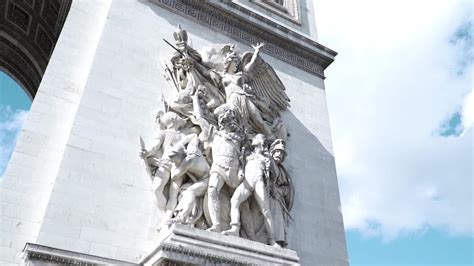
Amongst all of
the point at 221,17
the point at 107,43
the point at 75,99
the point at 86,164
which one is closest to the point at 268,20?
the point at 221,17

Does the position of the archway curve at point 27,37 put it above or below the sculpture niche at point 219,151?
above

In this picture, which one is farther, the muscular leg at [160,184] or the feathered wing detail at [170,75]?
the feathered wing detail at [170,75]

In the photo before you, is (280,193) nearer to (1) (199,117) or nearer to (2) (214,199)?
(2) (214,199)

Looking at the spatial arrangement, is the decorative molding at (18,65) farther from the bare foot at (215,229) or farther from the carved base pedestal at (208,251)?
the carved base pedestal at (208,251)

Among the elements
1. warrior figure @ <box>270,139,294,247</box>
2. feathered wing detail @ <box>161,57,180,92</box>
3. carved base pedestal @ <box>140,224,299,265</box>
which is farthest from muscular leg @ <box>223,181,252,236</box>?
feathered wing detail @ <box>161,57,180,92</box>

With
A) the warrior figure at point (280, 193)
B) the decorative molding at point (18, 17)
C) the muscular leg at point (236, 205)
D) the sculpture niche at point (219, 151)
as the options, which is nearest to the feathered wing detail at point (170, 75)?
the sculpture niche at point (219, 151)

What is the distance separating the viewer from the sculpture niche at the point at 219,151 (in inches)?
298

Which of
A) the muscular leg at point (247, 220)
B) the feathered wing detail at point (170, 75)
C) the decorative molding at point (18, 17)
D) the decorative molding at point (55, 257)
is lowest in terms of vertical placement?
the decorative molding at point (55, 257)

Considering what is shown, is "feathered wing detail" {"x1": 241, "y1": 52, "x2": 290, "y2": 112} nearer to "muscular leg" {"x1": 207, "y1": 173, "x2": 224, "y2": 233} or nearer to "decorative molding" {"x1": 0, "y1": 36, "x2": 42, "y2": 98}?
"muscular leg" {"x1": 207, "y1": 173, "x2": 224, "y2": 233}

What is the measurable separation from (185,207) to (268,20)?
6366 mm

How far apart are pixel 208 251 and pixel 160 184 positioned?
58.5 inches

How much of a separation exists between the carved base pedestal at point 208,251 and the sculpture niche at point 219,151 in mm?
317

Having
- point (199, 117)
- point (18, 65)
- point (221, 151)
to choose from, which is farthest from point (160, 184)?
point (18, 65)

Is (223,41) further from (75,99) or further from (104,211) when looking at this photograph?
(104,211)
